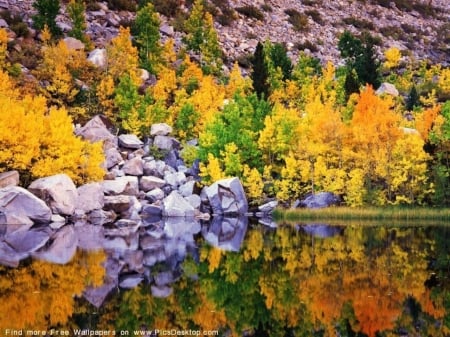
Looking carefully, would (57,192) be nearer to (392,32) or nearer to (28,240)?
(28,240)

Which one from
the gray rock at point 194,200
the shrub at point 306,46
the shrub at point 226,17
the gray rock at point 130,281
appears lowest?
the shrub at point 226,17

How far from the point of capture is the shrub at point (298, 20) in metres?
Result: 86.4

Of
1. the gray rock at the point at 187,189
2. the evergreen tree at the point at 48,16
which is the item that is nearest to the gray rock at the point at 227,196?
the gray rock at the point at 187,189

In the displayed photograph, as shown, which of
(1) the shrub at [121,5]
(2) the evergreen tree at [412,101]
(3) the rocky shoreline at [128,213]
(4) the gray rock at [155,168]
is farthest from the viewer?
(1) the shrub at [121,5]

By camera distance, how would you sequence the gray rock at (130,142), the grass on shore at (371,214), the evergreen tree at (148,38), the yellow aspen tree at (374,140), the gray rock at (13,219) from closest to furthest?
the gray rock at (13,219)
the grass on shore at (371,214)
the yellow aspen tree at (374,140)
the gray rock at (130,142)
the evergreen tree at (148,38)

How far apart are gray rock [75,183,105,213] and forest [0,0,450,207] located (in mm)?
2047

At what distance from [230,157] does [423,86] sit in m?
28.5

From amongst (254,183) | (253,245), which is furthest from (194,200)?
(253,245)

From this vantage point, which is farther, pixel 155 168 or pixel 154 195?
pixel 155 168

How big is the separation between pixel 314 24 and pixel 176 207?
5125cm

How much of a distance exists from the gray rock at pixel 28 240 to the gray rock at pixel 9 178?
757 cm

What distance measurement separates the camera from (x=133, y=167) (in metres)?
48.6

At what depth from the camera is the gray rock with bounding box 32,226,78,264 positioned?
22.0 m

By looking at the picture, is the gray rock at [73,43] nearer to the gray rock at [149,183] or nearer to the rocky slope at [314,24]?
the rocky slope at [314,24]
